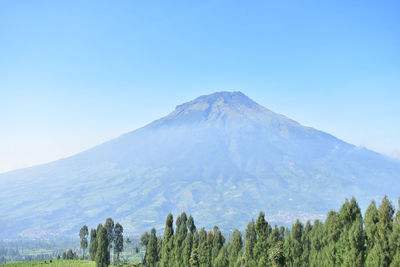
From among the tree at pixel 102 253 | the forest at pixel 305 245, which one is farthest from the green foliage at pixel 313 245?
the tree at pixel 102 253

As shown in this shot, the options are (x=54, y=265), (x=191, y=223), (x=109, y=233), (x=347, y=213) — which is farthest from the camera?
(x=109, y=233)

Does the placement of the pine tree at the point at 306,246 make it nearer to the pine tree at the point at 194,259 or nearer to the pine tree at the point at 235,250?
the pine tree at the point at 235,250

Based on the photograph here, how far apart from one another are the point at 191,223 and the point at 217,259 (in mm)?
18023

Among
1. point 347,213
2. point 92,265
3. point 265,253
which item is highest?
point 347,213

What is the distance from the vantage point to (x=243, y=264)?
184ft

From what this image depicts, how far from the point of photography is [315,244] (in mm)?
60344

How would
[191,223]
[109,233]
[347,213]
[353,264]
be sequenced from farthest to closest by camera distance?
1. [109,233]
2. [191,223]
3. [347,213]
4. [353,264]

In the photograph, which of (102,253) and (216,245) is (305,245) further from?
(102,253)

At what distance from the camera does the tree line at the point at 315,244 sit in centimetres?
4262

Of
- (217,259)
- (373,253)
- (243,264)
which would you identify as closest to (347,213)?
(373,253)

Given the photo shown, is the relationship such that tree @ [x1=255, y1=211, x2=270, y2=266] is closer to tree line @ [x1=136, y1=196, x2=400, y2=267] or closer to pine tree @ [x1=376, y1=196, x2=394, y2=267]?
tree line @ [x1=136, y1=196, x2=400, y2=267]

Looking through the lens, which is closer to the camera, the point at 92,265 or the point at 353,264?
the point at 353,264

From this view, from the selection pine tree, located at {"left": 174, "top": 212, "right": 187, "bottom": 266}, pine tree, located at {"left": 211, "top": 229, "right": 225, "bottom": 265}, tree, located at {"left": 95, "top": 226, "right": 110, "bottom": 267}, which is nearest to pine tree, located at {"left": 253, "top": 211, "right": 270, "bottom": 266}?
pine tree, located at {"left": 211, "top": 229, "right": 225, "bottom": 265}

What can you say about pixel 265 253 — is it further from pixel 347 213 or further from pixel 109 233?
pixel 109 233
